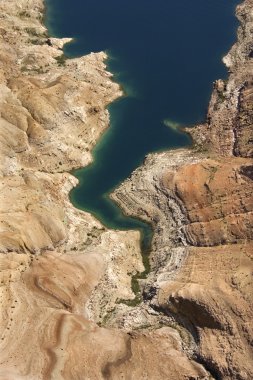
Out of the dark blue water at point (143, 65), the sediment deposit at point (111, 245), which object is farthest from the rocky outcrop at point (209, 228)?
the dark blue water at point (143, 65)

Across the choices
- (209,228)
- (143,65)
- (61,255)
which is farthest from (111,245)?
(143,65)

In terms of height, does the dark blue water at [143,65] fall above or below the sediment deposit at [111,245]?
above

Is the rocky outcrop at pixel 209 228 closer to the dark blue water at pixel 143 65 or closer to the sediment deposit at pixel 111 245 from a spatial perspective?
the sediment deposit at pixel 111 245

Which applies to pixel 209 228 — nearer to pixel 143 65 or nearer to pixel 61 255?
pixel 61 255

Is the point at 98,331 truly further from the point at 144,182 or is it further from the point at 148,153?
the point at 148,153

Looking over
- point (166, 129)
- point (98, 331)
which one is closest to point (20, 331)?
point (98, 331)

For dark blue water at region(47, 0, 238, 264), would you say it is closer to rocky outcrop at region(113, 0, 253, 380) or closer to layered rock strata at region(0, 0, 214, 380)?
layered rock strata at region(0, 0, 214, 380)
